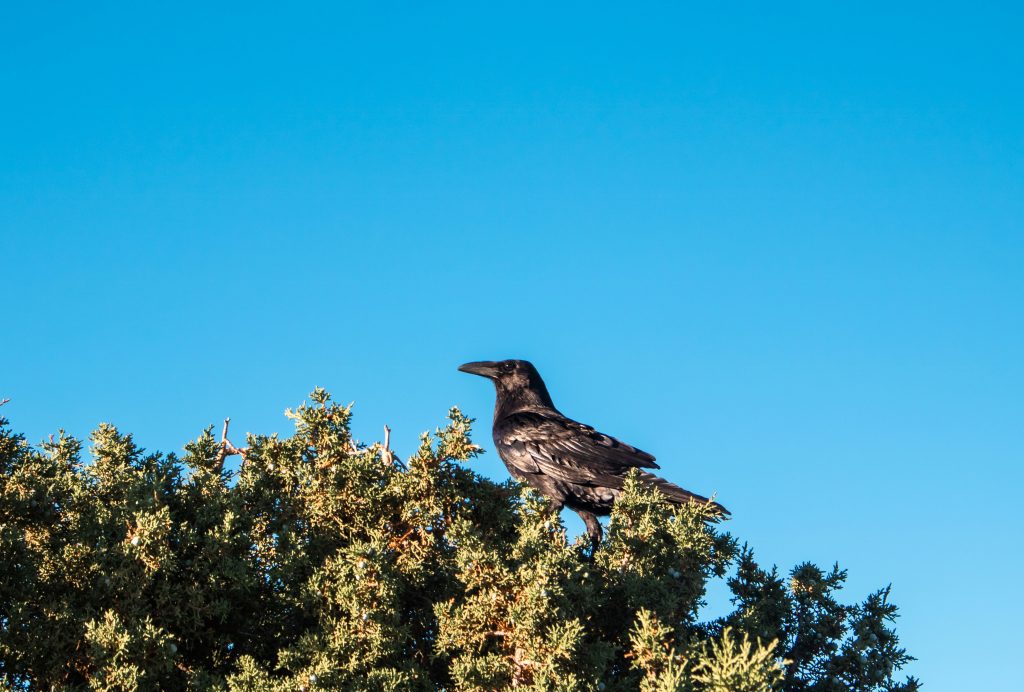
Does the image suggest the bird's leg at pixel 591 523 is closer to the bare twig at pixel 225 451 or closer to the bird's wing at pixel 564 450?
the bird's wing at pixel 564 450

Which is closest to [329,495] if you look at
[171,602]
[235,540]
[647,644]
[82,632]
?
[235,540]

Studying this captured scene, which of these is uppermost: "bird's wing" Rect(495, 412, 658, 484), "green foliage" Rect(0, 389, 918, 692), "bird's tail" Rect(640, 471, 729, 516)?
"bird's wing" Rect(495, 412, 658, 484)

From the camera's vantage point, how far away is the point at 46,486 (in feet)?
17.3

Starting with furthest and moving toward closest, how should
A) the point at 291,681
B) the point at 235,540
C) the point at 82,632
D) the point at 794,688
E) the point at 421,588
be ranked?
the point at 794,688 → the point at 421,588 → the point at 235,540 → the point at 82,632 → the point at 291,681

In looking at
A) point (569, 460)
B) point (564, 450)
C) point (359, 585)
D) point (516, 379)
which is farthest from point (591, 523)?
point (359, 585)

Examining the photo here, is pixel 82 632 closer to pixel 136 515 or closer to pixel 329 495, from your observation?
pixel 136 515

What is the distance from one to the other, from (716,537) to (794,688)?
2.96 feet

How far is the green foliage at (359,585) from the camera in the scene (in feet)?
14.2

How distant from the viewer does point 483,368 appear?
10336 millimetres

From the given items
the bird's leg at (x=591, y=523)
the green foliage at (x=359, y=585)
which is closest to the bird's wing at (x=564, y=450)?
the bird's leg at (x=591, y=523)

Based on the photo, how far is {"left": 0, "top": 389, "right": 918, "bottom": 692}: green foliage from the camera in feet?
14.2

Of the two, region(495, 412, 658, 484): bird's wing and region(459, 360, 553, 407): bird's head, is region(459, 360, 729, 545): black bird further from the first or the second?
region(459, 360, 553, 407): bird's head

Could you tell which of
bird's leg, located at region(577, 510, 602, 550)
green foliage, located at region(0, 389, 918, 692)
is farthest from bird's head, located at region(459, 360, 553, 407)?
green foliage, located at region(0, 389, 918, 692)

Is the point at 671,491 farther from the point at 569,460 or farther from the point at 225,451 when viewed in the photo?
the point at 225,451
